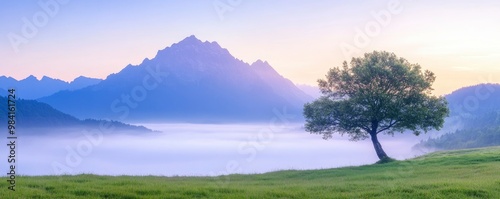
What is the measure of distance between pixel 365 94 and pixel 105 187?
37528 millimetres

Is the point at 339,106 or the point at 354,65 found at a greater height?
the point at 354,65

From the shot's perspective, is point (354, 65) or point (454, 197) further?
point (354, 65)

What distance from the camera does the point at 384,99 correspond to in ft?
164

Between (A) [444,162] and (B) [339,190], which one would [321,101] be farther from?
(B) [339,190]

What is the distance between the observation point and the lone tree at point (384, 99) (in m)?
50.6

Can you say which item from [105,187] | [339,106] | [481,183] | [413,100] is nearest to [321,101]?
[339,106]

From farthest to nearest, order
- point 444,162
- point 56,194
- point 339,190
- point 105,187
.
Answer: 1. point 444,162
2. point 339,190
3. point 105,187
4. point 56,194

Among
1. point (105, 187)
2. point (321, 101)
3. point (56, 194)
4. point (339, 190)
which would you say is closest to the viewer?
point (56, 194)

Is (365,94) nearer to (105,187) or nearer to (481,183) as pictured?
(481,183)

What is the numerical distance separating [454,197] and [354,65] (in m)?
36.3

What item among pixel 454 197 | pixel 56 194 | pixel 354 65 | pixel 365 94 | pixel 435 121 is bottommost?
pixel 454 197

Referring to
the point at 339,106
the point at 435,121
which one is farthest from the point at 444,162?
the point at 339,106

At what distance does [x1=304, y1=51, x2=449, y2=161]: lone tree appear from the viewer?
50.6m

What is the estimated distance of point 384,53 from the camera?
52656 millimetres
